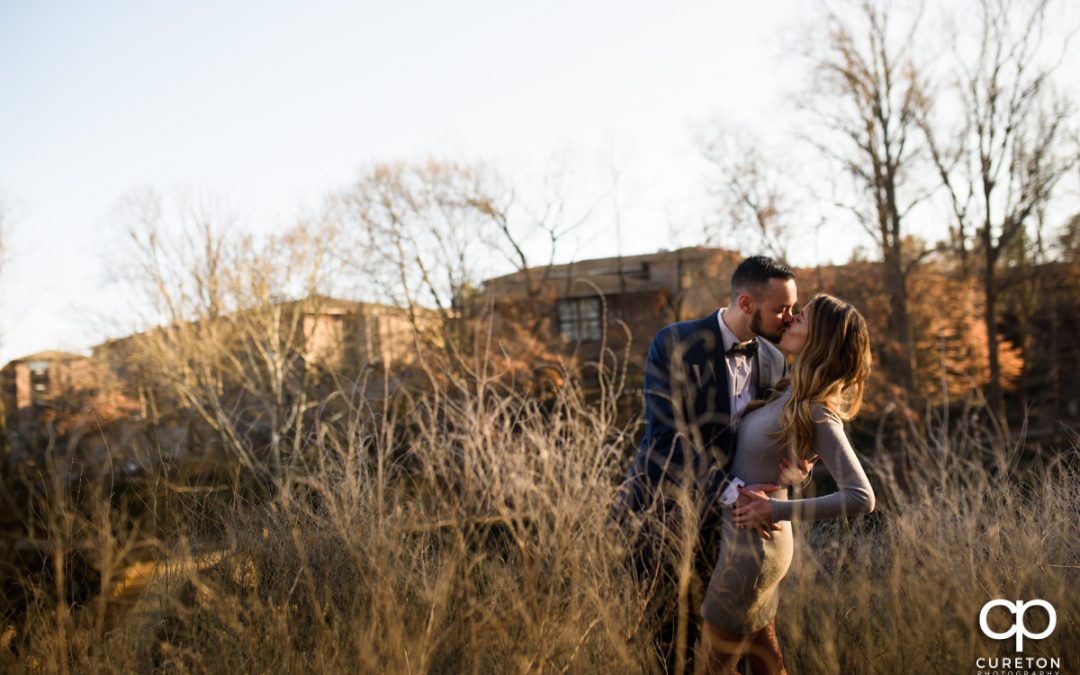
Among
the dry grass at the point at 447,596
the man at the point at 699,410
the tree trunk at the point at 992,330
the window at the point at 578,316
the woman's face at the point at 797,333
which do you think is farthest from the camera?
the window at the point at 578,316

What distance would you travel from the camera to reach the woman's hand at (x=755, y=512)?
3.24 m

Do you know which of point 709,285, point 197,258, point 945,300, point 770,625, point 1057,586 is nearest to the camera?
point 770,625

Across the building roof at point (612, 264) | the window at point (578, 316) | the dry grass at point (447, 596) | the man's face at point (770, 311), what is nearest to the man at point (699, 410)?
the man's face at point (770, 311)

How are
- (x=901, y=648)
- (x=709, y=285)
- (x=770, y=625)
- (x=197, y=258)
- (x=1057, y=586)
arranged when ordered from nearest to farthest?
(x=770, y=625), (x=901, y=648), (x=1057, y=586), (x=709, y=285), (x=197, y=258)

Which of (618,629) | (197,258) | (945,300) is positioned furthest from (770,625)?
(197,258)

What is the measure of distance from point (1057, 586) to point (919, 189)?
87.9ft

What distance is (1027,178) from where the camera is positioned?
1115 inches

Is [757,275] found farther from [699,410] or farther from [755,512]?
[755,512]

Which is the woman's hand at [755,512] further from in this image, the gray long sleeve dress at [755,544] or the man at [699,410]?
the man at [699,410]

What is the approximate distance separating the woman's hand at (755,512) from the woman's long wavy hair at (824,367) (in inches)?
7.8

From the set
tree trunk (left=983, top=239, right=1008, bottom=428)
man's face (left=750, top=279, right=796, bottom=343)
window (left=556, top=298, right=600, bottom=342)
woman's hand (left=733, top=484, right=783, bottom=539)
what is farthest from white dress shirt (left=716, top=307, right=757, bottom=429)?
window (left=556, top=298, right=600, bottom=342)

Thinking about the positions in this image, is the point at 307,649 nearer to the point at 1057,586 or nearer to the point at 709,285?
the point at 1057,586

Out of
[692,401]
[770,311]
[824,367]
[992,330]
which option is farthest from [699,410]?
[992,330]

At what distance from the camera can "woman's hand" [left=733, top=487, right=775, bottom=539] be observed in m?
3.24
